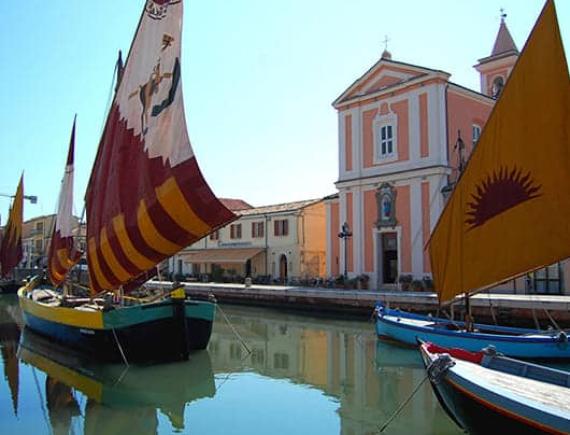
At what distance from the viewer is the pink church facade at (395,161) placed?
26938 millimetres

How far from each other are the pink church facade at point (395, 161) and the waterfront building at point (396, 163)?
47mm

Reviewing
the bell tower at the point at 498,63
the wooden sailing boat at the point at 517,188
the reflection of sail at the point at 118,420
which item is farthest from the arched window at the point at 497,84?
the reflection of sail at the point at 118,420

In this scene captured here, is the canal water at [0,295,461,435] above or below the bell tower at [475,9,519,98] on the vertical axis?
below

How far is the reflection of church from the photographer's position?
392 inches

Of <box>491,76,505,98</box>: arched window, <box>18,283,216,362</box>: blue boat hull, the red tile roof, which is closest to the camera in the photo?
<box>18,283,216,362</box>: blue boat hull

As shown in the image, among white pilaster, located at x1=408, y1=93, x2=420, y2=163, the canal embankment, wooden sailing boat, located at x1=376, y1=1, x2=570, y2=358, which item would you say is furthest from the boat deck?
white pilaster, located at x1=408, y1=93, x2=420, y2=163

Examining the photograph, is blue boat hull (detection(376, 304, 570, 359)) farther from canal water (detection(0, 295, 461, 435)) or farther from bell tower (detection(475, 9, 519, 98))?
bell tower (detection(475, 9, 519, 98))

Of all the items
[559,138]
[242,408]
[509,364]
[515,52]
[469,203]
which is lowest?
[242,408]

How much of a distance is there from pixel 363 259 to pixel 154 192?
19484 millimetres

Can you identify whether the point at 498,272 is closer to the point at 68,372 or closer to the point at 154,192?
the point at 154,192

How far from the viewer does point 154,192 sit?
11.4 meters

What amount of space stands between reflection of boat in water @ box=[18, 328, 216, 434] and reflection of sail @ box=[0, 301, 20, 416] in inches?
19.6

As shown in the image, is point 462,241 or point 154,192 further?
point 154,192

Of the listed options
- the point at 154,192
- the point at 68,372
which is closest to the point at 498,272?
the point at 154,192
